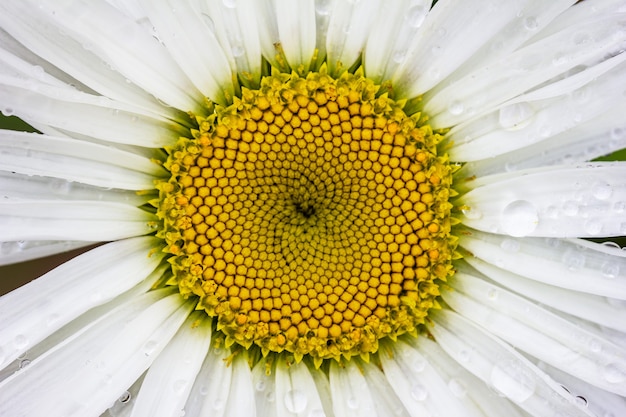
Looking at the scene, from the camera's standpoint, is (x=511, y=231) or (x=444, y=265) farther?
(x=444, y=265)

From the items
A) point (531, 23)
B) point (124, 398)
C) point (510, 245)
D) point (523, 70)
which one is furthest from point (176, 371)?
point (531, 23)

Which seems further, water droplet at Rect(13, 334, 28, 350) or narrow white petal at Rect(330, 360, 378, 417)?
narrow white petal at Rect(330, 360, 378, 417)

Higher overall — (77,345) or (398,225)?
(398,225)

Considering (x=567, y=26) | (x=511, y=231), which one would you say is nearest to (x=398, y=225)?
(x=511, y=231)

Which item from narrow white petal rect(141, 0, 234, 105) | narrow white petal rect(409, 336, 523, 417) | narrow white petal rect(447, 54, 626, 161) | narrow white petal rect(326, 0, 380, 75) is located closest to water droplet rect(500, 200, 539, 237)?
narrow white petal rect(447, 54, 626, 161)

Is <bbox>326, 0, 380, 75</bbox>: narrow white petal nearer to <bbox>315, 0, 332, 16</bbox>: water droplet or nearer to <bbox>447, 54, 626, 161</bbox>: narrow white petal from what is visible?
<bbox>315, 0, 332, 16</bbox>: water droplet

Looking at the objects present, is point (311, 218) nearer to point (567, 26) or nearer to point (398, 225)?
point (398, 225)
